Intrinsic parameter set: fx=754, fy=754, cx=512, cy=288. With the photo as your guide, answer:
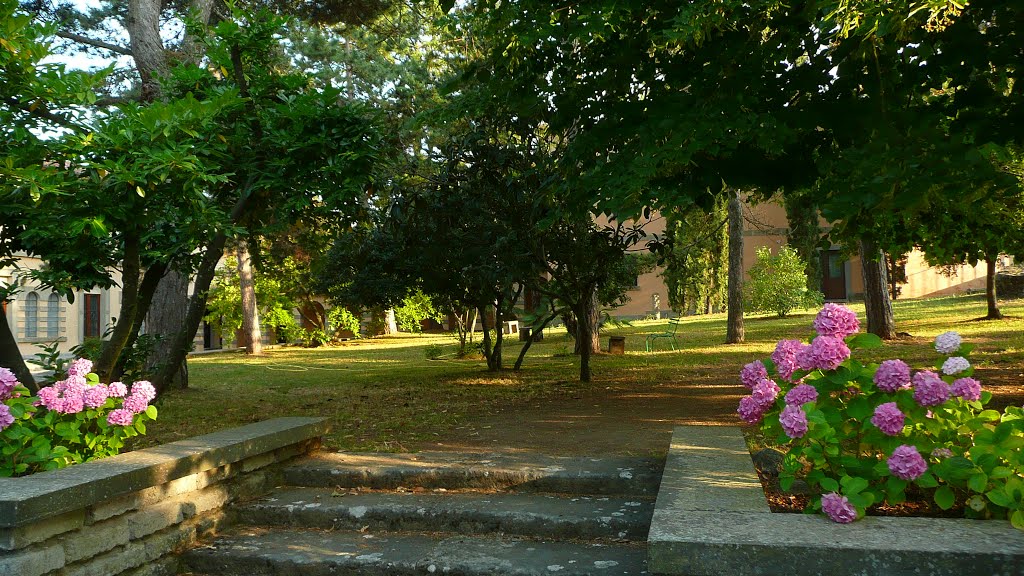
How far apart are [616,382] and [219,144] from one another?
8.84 meters

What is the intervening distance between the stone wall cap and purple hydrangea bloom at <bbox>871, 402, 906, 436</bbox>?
11.2 ft

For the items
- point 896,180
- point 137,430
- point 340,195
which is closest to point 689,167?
point 896,180

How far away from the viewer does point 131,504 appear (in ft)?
12.5

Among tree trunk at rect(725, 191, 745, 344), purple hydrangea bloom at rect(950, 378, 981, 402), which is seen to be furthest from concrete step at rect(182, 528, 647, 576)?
tree trunk at rect(725, 191, 745, 344)

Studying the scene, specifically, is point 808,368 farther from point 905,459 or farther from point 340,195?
point 340,195

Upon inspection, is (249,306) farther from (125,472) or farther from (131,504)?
(125,472)

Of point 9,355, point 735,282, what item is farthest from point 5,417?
point 735,282

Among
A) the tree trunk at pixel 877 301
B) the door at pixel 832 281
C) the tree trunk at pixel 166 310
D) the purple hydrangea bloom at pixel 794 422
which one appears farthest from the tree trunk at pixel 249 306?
the door at pixel 832 281

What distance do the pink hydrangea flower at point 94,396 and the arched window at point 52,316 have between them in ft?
102

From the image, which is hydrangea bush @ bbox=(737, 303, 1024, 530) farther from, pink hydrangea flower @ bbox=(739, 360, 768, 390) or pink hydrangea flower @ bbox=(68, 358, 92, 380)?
pink hydrangea flower @ bbox=(68, 358, 92, 380)

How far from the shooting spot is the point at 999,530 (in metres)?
2.67

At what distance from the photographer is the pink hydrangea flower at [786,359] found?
3.51 m

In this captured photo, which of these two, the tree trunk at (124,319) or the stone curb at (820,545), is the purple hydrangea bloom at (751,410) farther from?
the tree trunk at (124,319)

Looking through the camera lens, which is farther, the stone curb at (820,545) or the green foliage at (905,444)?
the green foliage at (905,444)
